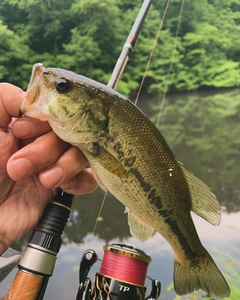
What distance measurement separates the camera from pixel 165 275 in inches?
179

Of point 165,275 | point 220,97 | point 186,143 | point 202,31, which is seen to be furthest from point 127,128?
point 202,31

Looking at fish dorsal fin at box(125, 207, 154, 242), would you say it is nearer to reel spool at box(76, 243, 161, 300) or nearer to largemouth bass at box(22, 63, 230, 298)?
largemouth bass at box(22, 63, 230, 298)

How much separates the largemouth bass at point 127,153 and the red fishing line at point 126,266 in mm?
174

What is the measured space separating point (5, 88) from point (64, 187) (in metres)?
0.53

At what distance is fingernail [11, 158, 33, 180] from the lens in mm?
1479

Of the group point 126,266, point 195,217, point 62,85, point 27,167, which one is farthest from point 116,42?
point 27,167

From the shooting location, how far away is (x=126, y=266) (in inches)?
75.5

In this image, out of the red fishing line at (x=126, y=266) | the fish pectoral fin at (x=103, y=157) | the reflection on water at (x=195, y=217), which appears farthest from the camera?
the reflection on water at (x=195, y=217)

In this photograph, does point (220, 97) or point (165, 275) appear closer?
point (165, 275)

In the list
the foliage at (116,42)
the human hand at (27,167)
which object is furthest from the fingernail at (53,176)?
the foliage at (116,42)

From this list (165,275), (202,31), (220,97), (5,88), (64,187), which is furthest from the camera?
(202,31)

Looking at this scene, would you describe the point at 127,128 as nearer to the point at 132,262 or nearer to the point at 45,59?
the point at 132,262

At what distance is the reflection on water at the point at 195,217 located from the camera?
462cm

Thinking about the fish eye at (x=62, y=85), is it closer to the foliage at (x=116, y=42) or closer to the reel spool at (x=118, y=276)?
the reel spool at (x=118, y=276)
